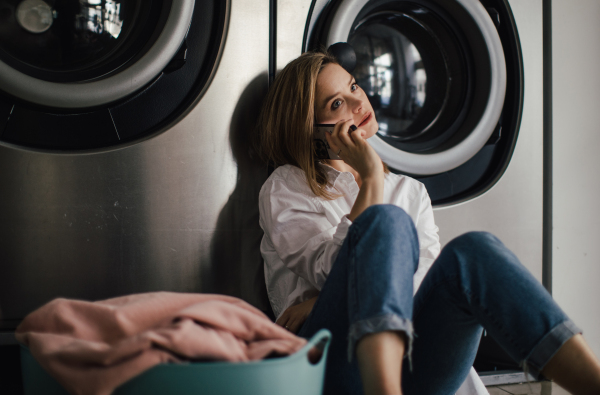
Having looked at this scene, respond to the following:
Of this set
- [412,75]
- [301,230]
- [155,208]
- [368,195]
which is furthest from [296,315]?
[412,75]

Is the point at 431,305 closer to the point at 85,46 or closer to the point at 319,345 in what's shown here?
the point at 319,345

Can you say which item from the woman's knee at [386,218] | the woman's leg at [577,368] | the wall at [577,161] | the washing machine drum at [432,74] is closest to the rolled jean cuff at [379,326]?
the woman's knee at [386,218]

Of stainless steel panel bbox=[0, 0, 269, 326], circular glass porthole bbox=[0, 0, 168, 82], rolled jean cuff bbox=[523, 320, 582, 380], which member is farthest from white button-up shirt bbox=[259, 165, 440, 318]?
circular glass porthole bbox=[0, 0, 168, 82]

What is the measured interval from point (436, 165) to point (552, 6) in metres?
0.66

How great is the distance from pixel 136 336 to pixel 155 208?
571mm

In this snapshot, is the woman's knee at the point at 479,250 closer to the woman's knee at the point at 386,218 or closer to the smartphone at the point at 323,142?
the woman's knee at the point at 386,218

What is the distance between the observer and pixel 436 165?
1.30m

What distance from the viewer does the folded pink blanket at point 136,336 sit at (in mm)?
518

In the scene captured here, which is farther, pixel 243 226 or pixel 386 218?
pixel 243 226

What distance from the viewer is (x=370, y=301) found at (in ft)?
2.14

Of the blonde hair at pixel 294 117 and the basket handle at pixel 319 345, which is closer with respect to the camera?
the basket handle at pixel 319 345

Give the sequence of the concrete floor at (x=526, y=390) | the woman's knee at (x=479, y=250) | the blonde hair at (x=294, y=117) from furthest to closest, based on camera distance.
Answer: the concrete floor at (x=526, y=390) < the blonde hair at (x=294, y=117) < the woman's knee at (x=479, y=250)

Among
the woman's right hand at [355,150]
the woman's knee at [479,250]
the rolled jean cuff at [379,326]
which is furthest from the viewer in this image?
the woman's right hand at [355,150]

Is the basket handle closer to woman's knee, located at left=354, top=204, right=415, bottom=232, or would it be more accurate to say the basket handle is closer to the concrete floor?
woman's knee, located at left=354, top=204, right=415, bottom=232
